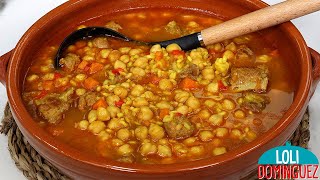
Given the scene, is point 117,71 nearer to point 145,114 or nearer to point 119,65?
A: point 119,65

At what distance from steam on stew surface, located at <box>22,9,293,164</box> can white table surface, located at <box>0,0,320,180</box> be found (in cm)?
39

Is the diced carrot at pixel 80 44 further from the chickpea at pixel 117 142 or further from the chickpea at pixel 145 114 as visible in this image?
the chickpea at pixel 117 142

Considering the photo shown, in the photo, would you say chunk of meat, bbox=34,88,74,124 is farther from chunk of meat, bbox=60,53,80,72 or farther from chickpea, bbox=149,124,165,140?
chickpea, bbox=149,124,165,140

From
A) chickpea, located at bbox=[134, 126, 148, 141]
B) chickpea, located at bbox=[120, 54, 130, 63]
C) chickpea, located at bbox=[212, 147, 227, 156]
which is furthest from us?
chickpea, located at bbox=[120, 54, 130, 63]

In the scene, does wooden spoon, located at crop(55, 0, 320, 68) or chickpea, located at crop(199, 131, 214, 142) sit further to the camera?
wooden spoon, located at crop(55, 0, 320, 68)

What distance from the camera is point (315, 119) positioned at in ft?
11.1

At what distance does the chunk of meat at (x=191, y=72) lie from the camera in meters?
3.13

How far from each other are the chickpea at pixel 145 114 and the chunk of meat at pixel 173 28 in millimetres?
703

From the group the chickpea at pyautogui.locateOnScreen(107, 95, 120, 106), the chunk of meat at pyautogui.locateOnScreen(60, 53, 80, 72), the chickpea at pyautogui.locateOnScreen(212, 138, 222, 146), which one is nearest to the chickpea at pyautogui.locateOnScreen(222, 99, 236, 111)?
the chickpea at pyautogui.locateOnScreen(212, 138, 222, 146)

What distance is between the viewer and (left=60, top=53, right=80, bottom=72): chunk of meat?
10.7ft

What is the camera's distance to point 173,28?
3480 mm

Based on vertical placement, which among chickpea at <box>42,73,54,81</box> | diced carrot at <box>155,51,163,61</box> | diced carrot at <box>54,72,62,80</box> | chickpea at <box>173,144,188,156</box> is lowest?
chickpea at <box>173,144,188,156</box>

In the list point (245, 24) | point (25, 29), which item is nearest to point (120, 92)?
point (245, 24)

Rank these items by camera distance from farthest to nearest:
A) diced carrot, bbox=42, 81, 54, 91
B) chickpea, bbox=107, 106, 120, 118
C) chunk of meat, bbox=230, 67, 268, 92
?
1. diced carrot, bbox=42, 81, 54, 91
2. chunk of meat, bbox=230, 67, 268, 92
3. chickpea, bbox=107, 106, 120, 118
